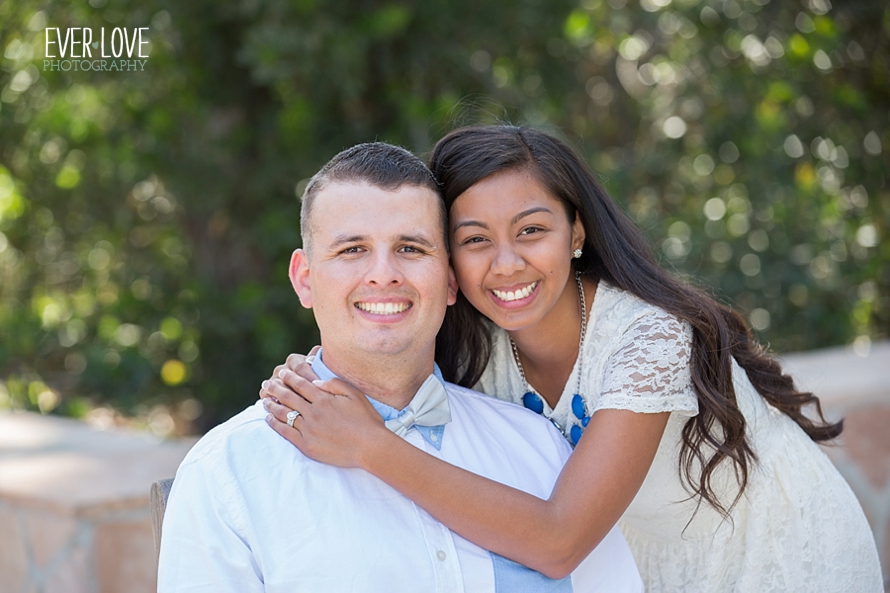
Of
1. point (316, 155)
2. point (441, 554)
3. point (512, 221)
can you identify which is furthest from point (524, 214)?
point (316, 155)

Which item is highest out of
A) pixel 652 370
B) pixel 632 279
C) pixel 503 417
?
pixel 632 279

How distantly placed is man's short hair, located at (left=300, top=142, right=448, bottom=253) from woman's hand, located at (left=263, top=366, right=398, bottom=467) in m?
0.33

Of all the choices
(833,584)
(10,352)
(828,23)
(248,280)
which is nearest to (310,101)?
(248,280)

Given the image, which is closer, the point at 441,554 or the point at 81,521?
the point at 441,554

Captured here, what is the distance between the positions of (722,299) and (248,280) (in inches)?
103

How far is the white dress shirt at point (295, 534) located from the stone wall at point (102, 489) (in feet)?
3.75

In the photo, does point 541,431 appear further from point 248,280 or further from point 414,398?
point 248,280

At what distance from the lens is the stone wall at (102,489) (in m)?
2.81

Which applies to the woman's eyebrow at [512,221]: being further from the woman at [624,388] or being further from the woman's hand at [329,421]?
the woman's hand at [329,421]

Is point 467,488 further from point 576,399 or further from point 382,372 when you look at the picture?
point 576,399

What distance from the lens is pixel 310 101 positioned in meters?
4.38

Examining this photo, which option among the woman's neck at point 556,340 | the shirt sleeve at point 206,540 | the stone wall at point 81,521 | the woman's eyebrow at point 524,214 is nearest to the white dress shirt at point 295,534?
the shirt sleeve at point 206,540

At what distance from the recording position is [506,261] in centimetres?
214

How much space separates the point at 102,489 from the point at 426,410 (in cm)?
135
